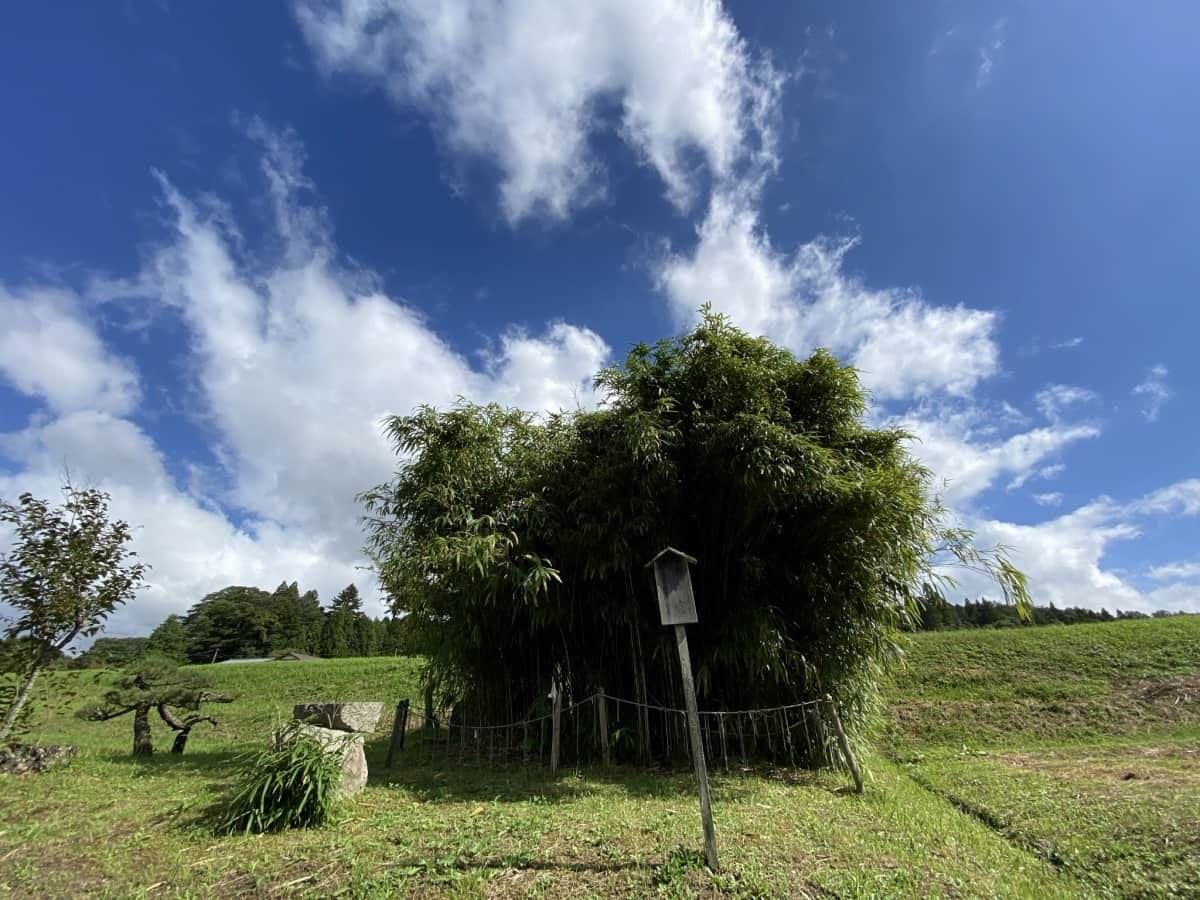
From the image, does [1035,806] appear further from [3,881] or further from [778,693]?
[3,881]

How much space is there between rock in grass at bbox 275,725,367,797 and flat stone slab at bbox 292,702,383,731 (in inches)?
88.4

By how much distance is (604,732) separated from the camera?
17.5 ft

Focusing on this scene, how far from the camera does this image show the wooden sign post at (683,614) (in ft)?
8.89

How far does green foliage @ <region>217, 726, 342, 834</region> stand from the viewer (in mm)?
3299

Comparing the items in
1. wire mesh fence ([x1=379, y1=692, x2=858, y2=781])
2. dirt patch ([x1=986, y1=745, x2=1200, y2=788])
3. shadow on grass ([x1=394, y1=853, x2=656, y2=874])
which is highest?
wire mesh fence ([x1=379, y1=692, x2=858, y2=781])

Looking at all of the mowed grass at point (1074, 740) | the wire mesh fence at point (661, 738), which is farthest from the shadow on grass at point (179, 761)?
the mowed grass at point (1074, 740)

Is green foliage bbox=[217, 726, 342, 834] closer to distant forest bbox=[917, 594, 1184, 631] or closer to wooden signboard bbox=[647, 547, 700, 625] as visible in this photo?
wooden signboard bbox=[647, 547, 700, 625]

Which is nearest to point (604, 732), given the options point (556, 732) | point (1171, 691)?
point (556, 732)

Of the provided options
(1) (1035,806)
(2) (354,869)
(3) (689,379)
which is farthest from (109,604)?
(1) (1035,806)

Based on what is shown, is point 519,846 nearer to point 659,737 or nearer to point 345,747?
point 345,747

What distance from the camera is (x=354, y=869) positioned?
8.84ft

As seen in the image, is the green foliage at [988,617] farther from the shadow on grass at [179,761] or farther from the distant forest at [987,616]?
the shadow on grass at [179,761]

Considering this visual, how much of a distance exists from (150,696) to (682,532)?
6.62 meters

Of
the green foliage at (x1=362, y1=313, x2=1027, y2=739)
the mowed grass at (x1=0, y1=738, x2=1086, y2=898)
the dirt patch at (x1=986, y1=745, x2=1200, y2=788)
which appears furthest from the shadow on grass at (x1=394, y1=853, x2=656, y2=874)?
the dirt patch at (x1=986, y1=745, x2=1200, y2=788)
